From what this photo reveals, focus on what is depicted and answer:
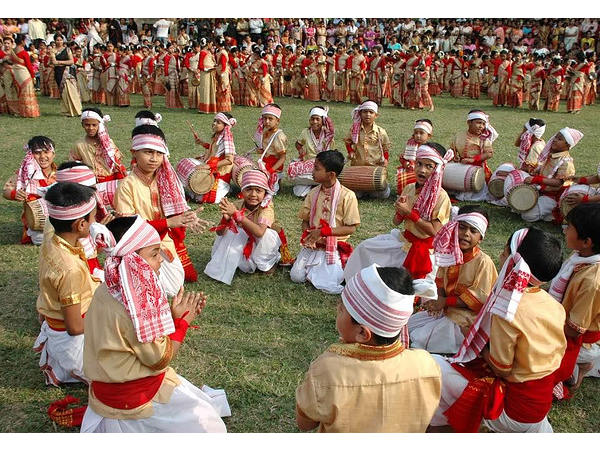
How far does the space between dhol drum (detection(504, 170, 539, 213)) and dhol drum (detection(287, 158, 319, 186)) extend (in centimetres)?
273

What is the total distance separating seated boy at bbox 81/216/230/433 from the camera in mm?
2742

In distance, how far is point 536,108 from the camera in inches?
703

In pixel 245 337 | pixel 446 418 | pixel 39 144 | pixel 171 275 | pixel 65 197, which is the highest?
pixel 65 197

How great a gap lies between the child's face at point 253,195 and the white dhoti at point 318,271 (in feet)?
2.29

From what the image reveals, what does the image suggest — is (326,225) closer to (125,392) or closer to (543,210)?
(125,392)

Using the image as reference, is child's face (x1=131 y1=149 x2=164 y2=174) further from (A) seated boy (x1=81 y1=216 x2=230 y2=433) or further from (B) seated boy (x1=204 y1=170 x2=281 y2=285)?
(A) seated boy (x1=81 y1=216 x2=230 y2=433)

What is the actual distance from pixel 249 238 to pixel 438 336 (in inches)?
89.4

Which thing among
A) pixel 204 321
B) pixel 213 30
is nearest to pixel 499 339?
pixel 204 321

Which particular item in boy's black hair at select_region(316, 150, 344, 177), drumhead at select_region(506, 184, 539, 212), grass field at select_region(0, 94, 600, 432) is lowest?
grass field at select_region(0, 94, 600, 432)

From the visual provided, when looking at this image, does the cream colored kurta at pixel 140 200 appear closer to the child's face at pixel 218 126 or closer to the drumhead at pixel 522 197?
the child's face at pixel 218 126

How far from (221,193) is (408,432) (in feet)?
19.7

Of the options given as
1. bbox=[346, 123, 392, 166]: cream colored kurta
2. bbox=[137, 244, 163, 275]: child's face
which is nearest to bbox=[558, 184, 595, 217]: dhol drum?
bbox=[346, 123, 392, 166]: cream colored kurta

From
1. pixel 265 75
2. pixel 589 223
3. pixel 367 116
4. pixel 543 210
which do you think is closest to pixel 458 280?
pixel 589 223

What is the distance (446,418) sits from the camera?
3.17 m
